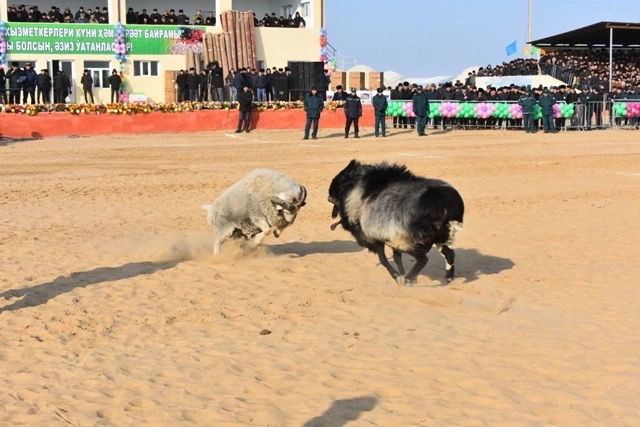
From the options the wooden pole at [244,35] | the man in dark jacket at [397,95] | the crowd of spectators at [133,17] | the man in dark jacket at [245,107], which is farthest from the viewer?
the wooden pole at [244,35]

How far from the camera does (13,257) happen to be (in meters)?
11.6

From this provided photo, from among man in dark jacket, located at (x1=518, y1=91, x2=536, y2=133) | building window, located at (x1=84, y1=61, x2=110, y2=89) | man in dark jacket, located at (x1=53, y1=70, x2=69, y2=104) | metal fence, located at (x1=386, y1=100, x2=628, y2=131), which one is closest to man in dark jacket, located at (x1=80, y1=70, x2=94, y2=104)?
man in dark jacket, located at (x1=53, y1=70, x2=69, y2=104)

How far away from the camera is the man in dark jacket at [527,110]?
33344 mm

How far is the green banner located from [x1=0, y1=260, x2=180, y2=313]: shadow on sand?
32974mm

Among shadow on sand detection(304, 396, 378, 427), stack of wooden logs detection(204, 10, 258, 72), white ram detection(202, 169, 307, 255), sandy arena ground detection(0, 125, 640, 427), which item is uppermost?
stack of wooden logs detection(204, 10, 258, 72)

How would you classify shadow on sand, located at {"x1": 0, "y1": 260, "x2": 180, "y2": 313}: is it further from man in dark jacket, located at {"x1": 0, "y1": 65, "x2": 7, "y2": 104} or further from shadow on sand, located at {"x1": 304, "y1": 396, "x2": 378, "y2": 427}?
man in dark jacket, located at {"x1": 0, "y1": 65, "x2": 7, "y2": 104}

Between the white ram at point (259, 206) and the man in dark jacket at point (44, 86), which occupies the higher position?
the man in dark jacket at point (44, 86)

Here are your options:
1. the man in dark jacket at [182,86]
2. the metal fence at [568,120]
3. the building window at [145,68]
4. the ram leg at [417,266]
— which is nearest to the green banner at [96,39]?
the building window at [145,68]

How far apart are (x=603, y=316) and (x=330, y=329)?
2.71m

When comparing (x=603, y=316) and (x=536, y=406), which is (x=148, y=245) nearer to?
(x=603, y=316)

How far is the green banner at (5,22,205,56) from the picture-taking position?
4147 cm

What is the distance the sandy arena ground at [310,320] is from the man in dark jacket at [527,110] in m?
16.2

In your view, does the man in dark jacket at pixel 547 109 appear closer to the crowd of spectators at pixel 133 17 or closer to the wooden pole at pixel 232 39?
the wooden pole at pixel 232 39

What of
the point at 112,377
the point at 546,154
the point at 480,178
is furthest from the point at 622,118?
the point at 112,377
